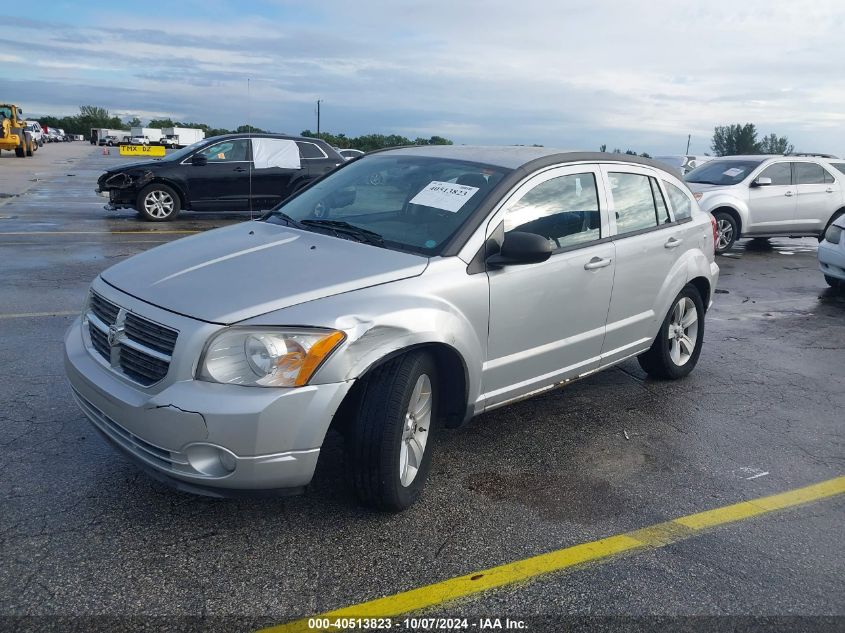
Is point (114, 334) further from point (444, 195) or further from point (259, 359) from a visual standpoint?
point (444, 195)

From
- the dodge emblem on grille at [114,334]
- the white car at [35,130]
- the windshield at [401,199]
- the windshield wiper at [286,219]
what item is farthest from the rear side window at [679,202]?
the white car at [35,130]

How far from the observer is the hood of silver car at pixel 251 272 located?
3.13 m

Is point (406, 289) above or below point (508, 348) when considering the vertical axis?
above

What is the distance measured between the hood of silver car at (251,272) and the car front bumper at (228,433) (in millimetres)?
350

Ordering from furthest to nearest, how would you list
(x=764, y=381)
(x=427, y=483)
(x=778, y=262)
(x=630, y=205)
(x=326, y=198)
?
(x=778, y=262), (x=764, y=381), (x=630, y=205), (x=326, y=198), (x=427, y=483)

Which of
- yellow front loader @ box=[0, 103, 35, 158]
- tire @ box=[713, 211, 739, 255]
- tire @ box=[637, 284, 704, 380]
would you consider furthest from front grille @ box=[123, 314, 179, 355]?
yellow front loader @ box=[0, 103, 35, 158]

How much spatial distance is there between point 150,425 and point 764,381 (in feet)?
15.7

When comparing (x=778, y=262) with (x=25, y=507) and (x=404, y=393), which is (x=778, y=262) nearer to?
(x=404, y=393)

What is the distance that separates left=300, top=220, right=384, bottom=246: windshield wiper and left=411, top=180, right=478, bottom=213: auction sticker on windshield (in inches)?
15.0

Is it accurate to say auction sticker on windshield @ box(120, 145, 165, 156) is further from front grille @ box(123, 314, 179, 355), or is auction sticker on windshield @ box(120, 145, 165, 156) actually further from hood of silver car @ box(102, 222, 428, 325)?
front grille @ box(123, 314, 179, 355)

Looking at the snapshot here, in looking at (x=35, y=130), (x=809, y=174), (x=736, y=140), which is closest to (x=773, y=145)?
(x=736, y=140)

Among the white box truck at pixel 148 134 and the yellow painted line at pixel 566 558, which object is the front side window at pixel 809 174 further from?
the white box truck at pixel 148 134

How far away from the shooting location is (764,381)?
5875 mm

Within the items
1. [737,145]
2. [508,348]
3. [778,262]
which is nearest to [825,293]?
[778,262]
